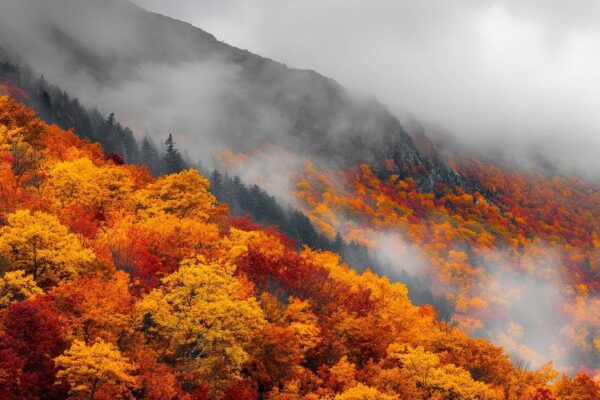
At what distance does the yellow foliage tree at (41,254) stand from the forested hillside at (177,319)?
10cm

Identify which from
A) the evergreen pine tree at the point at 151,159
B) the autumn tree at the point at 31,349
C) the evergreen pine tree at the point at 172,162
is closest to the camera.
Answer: the autumn tree at the point at 31,349

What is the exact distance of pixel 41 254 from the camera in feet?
138

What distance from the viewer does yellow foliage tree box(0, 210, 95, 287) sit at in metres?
42.2

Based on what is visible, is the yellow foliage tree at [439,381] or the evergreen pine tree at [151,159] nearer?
the yellow foliage tree at [439,381]

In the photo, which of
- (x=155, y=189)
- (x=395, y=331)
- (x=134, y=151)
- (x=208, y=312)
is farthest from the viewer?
(x=134, y=151)

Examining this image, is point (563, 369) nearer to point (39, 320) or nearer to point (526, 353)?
point (526, 353)

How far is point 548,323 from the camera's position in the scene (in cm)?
19825

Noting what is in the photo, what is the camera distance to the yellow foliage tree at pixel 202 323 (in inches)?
1559

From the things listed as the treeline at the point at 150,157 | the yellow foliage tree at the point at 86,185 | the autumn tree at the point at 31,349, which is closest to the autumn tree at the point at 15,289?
the autumn tree at the point at 31,349

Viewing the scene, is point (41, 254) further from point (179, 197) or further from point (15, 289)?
point (179, 197)

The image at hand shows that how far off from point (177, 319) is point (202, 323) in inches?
74.7

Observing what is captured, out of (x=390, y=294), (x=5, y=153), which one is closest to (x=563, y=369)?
(x=390, y=294)

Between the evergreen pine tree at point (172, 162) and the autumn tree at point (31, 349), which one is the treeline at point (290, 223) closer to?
the evergreen pine tree at point (172, 162)

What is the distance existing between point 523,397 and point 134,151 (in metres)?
114
